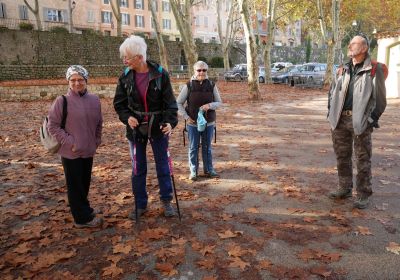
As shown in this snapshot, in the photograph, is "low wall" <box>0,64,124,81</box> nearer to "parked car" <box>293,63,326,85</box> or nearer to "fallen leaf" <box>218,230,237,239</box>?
"parked car" <box>293,63,326,85</box>

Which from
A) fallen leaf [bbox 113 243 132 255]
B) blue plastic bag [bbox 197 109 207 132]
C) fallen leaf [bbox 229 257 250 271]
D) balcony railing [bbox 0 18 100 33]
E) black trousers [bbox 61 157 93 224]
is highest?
balcony railing [bbox 0 18 100 33]

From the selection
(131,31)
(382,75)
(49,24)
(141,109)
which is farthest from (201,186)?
(131,31)

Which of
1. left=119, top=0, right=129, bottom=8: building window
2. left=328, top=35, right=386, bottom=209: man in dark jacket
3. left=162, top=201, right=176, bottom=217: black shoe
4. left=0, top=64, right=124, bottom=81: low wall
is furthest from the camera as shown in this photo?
left=119, top=0, right=129, bottom=8: building window

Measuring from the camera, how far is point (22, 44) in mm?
29250

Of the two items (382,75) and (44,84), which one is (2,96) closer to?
(44,84)

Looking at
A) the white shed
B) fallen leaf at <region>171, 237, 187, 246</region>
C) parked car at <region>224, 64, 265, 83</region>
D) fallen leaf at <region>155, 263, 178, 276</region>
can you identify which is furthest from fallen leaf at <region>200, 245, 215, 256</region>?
parked car at <region>224, 64, 265, 83</region>

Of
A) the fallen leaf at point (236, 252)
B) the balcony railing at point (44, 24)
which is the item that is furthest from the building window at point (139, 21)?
the fallen leaf at point (236, 252)

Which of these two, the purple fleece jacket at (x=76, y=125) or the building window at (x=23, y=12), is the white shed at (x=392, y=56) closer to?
the purple fleece jacket at (x=76, y=125)

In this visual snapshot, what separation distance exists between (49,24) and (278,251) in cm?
4858

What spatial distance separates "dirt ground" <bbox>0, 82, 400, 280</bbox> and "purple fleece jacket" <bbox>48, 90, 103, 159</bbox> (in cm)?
97

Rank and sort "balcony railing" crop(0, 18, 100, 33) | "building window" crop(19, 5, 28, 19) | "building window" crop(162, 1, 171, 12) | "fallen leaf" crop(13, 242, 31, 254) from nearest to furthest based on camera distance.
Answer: "fallen leaf" crop(13, 242, 31, 254) → "balcony railing" crop(0, 18, 100, 33) → "building window" crop(19, 5, 28, 19) → "building window" crop(162, 1, 171, 12)

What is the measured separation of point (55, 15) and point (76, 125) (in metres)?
48.2

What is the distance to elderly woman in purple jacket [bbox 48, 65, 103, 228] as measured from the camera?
150 inches

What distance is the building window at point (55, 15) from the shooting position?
4544 centimetres
